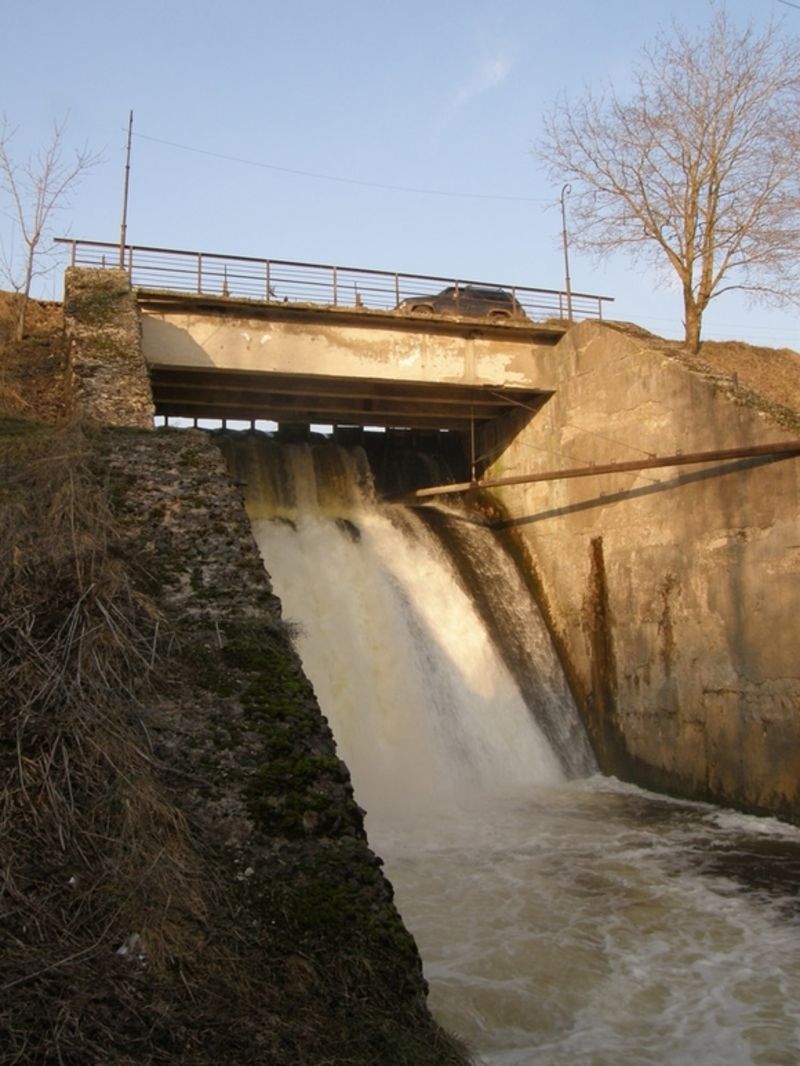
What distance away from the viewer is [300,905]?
137 inches

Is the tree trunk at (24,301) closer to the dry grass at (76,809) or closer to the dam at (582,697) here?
the dam at (582,697)

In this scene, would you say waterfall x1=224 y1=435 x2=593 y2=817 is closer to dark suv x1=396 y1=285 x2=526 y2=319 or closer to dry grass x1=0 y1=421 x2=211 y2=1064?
dark suv x1=396 y1=285 x2=526 y2=319

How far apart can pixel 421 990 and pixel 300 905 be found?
57cm

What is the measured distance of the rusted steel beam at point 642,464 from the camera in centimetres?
1077

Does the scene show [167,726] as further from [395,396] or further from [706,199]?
[706,199]

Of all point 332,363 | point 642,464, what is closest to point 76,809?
point 642,464

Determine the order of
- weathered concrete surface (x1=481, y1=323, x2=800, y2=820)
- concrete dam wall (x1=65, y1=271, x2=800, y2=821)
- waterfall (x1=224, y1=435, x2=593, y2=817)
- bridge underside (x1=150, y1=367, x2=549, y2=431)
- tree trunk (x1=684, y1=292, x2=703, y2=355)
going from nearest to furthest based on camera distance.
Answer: concrete dam wall (x1=65, y1=271, x2=800, y2=821) < weathered concrete surface (x1=481, y1=323, x2=800, y2=820) < waterfall (x1=224, y1=435, x2=593, y2=817) < bridge underside (x1=150, y1=367, x2=549, y2=431) < tree trunk (x1=684, y1=292, x2=703, y2=355)

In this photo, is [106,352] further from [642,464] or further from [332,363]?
[642,464]

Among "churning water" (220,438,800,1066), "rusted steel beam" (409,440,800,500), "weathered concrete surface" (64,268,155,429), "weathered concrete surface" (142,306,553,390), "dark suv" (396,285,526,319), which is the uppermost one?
"dark suv" (396,285,526,319)

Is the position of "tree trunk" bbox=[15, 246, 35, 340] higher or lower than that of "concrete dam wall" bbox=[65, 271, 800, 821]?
higher

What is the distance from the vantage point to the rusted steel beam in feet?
35.3

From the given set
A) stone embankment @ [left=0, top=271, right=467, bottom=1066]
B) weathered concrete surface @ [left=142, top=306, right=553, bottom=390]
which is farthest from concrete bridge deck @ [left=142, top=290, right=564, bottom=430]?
stone embankment @ [left=0, top=271, right=467, bottom=1066]

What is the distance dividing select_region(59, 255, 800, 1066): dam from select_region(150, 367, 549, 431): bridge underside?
21.1 inches

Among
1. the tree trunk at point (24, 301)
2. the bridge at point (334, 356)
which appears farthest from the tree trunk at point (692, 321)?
the tree trunk at point (24, 301)
